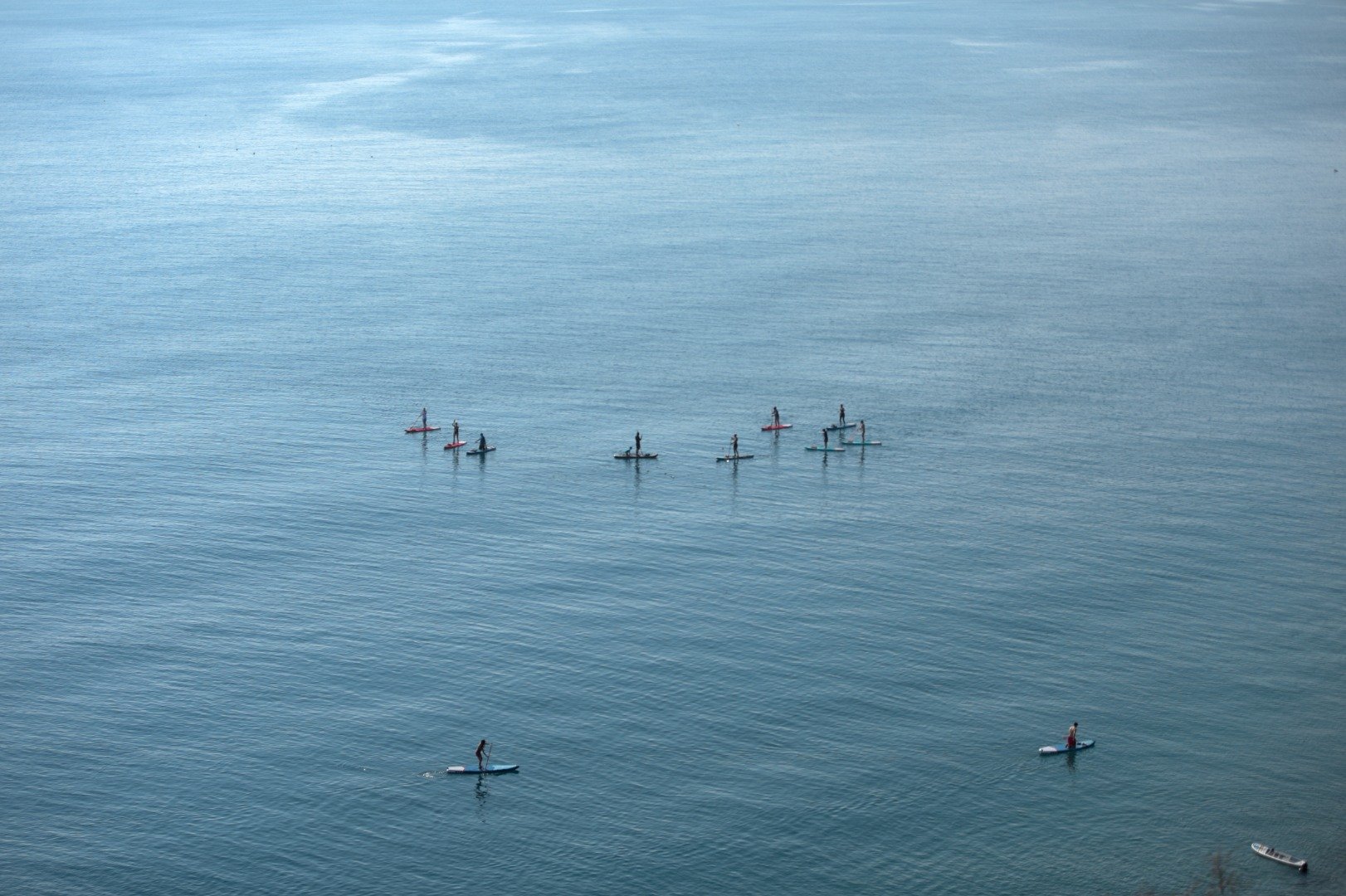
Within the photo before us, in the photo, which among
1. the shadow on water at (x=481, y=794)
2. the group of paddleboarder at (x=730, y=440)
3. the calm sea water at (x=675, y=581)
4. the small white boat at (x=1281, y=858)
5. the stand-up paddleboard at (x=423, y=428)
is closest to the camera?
the small white boat at (x=1281, y=858)

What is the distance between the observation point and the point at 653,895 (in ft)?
218

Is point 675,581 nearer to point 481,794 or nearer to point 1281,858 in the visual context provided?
point 481,794

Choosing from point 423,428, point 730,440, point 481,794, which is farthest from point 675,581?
point 423,428

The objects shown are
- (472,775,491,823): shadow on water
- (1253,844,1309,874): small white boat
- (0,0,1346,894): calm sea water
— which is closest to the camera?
(1253,844,1309,874): small white boat

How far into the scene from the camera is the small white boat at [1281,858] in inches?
2653

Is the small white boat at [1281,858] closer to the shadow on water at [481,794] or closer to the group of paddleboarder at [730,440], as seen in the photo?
the shadow on water at [481,794]

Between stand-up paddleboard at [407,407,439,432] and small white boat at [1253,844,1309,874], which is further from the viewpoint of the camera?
stand-up paddleboard at [407,407,439,432]

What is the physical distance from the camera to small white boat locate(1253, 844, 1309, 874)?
221 feet

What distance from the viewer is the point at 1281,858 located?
67875 millimetres

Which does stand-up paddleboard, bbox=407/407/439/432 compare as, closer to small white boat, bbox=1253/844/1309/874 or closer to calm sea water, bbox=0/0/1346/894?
calm sea water, bbox=0/0/1346/894

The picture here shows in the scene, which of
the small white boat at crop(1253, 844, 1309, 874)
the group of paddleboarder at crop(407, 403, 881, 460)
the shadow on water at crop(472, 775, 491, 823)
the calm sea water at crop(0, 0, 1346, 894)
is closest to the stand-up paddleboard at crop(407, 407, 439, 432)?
the group of paddleboarder at crop(407, 403, 881, 460)

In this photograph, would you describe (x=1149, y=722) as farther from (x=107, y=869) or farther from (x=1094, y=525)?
(x=107, y=869)

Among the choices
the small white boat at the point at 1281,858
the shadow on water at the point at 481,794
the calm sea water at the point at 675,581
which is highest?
the calm sea water at the point at 675,581

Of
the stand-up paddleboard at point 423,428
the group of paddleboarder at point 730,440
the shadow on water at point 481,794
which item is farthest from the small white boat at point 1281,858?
the stand-up paddleboard at point 423,428
